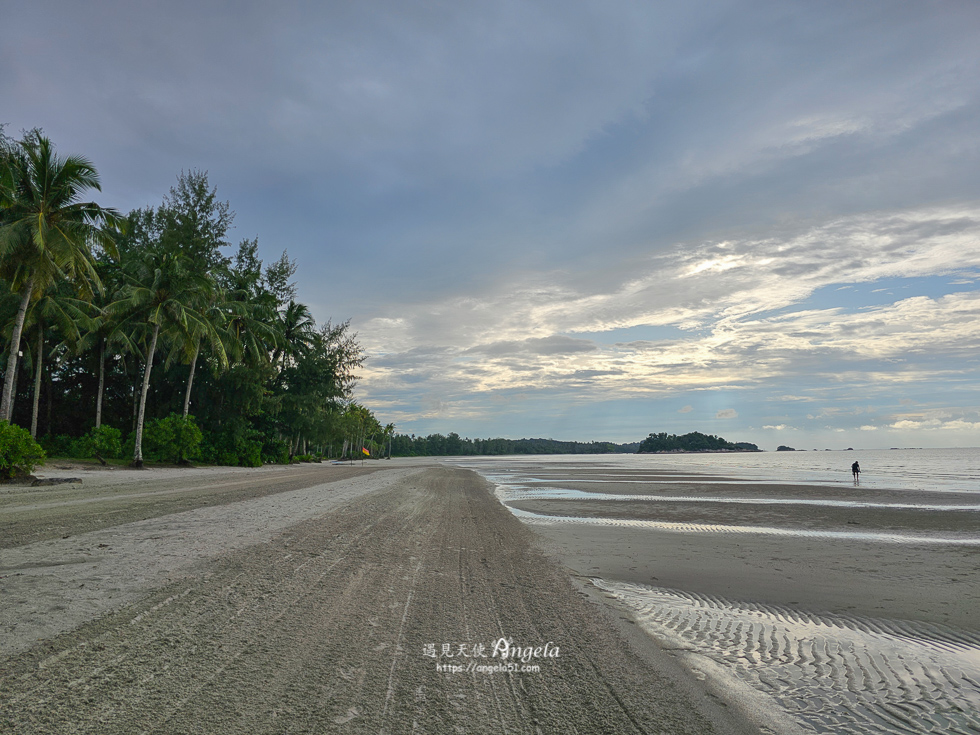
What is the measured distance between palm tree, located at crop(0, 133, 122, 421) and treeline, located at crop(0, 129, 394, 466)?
0.05m

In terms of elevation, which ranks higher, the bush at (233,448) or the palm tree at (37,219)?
the palm tree at (37,219)

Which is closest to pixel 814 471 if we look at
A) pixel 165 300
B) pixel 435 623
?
pixel 165 300

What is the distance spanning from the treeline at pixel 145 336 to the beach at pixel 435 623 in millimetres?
14821

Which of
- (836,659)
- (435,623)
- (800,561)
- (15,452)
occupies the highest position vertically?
(15,452)

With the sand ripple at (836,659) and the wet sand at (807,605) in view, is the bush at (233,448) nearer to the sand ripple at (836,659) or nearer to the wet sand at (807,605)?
the wet sand at (807,605)

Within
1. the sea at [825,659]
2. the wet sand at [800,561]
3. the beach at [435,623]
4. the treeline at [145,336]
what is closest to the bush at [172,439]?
the treeline at [145,336]

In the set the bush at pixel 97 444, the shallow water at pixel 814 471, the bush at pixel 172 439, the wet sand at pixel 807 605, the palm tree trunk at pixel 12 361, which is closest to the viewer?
the wet sand at pixel 807 605

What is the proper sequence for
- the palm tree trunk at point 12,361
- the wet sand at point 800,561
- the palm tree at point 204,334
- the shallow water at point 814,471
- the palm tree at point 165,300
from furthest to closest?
the shallow water at point 814,471
the palm tree at point 204,334
the palm tree at point 165,300
the palm tree trunk at point 12,361
the wet sand at point 800,561

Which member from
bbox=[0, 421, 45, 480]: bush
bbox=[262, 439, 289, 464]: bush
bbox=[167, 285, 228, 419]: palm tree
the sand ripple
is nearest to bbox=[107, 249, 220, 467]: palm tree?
bbox=[167, 285, 228, 419]: palm tree

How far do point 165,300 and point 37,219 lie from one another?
902 centimetres

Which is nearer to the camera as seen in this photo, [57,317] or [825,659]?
[825,659]

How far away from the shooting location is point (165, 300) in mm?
26891

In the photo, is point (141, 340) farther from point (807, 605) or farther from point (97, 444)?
point (807, 605)

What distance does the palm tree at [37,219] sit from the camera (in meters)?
17.9
